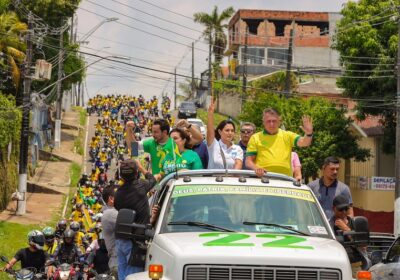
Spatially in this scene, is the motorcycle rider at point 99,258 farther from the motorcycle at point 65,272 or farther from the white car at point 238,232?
the white car at point 238,232

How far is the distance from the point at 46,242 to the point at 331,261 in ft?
29.2

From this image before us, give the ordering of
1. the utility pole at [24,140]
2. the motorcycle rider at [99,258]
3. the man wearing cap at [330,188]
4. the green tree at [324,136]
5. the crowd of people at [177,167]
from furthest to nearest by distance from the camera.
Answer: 1. the green tree at [324,136]
2. the utility pole at [24,140]
3. the motorcycle rider at [99,258]
4. the man wearing cap at [330,188]
5. the crowd of people at [177,167]

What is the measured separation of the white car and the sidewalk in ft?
A: 93.3

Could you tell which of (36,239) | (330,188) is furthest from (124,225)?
(36,239)

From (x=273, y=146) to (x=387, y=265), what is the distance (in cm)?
281

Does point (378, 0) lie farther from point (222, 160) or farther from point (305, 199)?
point (305, 199)

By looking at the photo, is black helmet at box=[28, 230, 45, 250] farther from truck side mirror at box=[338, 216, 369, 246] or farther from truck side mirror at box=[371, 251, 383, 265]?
truck side mirror at box=[338, 216, 369, 246]

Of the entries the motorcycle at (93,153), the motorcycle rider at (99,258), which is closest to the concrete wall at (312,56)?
the motorcycle at (93,153)

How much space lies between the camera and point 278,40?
107375 millimetres

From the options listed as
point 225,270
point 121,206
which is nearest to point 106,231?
point 121,206

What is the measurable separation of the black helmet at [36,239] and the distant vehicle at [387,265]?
16.8ft

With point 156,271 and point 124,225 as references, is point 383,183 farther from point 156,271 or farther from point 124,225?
point 156,271

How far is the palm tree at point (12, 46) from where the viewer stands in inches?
1683

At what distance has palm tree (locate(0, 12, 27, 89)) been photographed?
4275 centimetres
